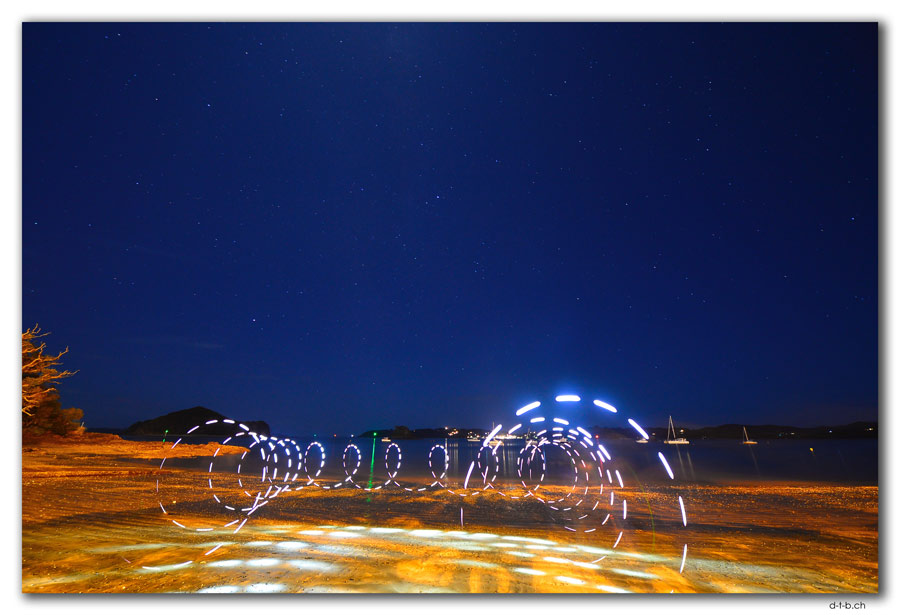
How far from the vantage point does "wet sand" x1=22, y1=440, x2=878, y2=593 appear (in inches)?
179

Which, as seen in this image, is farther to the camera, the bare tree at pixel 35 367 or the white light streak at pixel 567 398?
the bare tree at pixel 35 367

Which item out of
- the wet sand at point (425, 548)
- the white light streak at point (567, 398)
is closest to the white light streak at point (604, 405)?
the white light streak at point (567, 398)

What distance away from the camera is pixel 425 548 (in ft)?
17.9

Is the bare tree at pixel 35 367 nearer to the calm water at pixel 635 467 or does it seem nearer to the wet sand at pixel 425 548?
the wet sand at pixel 425 548

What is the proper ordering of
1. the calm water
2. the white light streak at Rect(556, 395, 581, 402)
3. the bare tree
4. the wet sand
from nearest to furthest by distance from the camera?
the white light streak at Rect(556, 395, 581, 402), the wet sand, the bare tree, the calm water

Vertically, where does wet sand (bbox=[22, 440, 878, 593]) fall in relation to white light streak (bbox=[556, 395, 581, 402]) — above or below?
below

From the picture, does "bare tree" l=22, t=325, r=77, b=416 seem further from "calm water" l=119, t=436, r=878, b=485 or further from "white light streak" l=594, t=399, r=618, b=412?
"white light streak" l=594, t=399, r=618, b=412

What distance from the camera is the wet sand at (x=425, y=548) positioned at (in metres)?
4.54

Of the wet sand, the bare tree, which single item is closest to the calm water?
the wet sand

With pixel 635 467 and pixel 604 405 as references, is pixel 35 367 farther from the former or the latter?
pixel 635 467

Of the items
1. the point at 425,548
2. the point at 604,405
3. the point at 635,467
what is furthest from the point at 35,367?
the point at 635,467

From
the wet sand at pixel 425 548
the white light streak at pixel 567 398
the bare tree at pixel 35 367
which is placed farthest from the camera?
the bare tree at pixel 35 367

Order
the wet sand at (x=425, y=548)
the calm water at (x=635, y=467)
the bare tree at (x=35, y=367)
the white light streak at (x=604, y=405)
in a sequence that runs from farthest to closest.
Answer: the calm water at (x=635, y=467) → the bare tree at (x=35, y=367) → the wet sand at (x=425, y=548) → the white light streak at (x=604, y=405)

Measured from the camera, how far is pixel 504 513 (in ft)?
26.4
